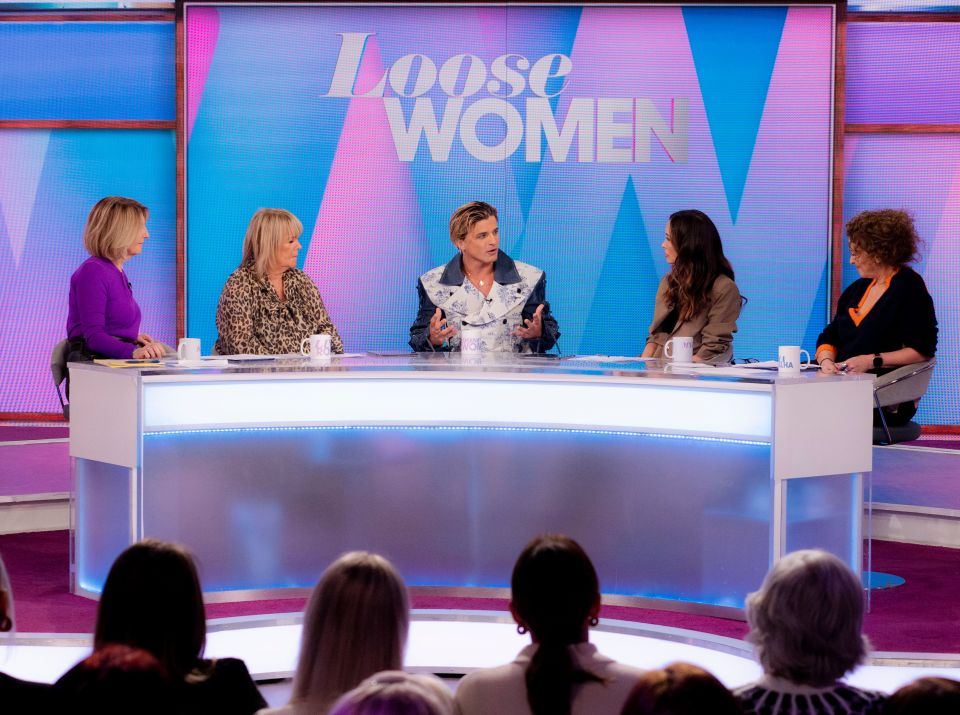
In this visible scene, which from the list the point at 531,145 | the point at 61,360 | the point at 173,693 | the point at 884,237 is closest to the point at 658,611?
the point at 884,237

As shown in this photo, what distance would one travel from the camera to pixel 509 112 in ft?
23.3

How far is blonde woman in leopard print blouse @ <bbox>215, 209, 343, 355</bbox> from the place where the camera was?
4.75 meters

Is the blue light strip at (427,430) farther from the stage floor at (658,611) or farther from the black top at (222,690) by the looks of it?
the black top at (222,690)

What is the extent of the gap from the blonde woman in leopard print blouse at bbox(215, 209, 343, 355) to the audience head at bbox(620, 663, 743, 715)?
348cm

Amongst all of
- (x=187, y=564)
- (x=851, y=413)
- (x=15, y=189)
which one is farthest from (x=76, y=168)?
(x=187, y=564)

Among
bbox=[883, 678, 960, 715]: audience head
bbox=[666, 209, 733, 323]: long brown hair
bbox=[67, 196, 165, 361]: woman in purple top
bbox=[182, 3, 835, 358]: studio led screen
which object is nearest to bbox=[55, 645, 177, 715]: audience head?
bbox=[883, 678, 960, 715]: audience head

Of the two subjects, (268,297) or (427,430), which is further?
(268,297)

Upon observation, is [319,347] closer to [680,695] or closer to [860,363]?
[860,363]

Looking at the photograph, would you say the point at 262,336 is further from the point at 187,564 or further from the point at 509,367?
the point at 187,564

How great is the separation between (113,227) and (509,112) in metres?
3.09

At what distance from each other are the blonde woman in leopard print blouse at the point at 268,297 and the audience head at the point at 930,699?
11.7ft

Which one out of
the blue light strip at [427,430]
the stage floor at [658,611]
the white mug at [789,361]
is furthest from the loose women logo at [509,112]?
the white mug at [789,361]

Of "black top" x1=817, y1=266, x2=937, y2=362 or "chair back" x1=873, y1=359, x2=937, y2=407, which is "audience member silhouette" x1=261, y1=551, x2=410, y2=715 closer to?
"chair back" x1=873, y1=359, x2=937, y2=407

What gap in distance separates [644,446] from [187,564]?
2.34 metres
